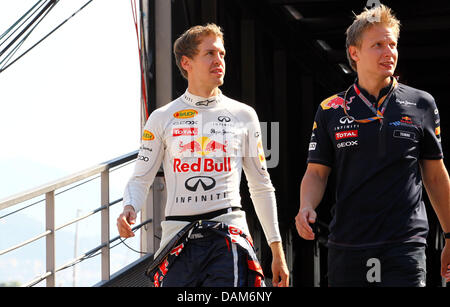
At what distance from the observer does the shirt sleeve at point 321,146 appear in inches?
173

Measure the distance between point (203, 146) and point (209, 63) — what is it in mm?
480

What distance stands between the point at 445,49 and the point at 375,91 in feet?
39.4

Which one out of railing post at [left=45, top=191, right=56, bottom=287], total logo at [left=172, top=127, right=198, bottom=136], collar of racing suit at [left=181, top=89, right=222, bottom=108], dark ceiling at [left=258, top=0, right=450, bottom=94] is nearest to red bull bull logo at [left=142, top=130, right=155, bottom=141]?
total logo at [left=172, top=127, right=198, bottom=136]

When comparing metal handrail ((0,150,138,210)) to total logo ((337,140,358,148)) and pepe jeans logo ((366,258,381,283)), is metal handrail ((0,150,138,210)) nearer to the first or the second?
total logo ((337,140,358,148))

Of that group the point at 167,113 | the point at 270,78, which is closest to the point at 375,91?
the point at 167,113

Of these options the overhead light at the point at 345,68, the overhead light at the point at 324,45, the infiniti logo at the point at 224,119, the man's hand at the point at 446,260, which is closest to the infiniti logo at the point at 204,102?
the infiniti logo at the point at 224,119

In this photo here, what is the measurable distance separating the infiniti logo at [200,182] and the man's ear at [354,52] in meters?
0.97

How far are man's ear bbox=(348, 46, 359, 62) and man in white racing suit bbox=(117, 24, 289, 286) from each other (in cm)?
71

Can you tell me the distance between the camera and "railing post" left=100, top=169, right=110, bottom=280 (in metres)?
7.20

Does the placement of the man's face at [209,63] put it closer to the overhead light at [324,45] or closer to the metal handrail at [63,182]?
the metal handrail at [63,182]

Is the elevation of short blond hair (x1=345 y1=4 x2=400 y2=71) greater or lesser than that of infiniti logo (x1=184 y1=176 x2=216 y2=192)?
greater

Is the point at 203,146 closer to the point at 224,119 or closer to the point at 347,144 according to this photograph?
the point at 224,119

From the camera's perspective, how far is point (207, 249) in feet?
14.7

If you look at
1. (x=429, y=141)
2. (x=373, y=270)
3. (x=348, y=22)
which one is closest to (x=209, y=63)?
(x=429, y=141)
